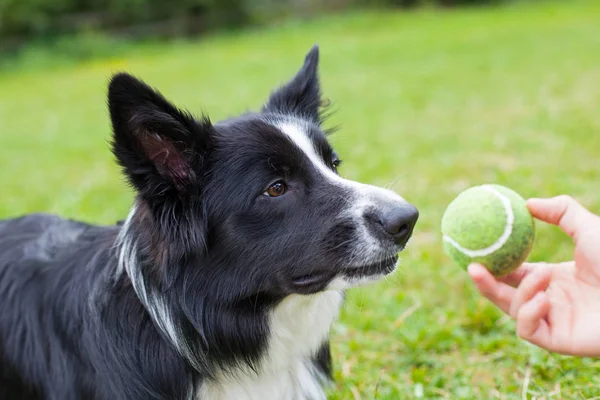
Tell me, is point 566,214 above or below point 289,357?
above

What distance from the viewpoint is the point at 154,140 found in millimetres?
2211

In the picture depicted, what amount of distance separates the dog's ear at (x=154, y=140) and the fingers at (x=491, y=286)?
1.11 metres

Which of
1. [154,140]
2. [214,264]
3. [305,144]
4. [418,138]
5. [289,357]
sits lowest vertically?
[418,138]

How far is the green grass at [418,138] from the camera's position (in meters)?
3.17

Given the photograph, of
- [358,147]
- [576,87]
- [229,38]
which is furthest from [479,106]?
[229,38]

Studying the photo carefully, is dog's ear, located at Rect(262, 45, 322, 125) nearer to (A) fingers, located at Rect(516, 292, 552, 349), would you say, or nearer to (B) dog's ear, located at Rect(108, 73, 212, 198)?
(B) dog's ear, located at Rect(108, 73, 212, 198)

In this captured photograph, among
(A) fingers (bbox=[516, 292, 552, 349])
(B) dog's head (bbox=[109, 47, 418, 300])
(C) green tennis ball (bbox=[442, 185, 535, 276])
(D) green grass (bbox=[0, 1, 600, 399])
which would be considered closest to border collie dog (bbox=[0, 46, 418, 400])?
(B) dog's head (bbox=[109, 47, 418, 300])

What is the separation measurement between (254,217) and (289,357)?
25.7 inches

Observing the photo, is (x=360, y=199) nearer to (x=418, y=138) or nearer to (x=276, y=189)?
(x=276, y=189)

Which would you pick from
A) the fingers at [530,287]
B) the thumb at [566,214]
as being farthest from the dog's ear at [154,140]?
the thumb at [566,214]

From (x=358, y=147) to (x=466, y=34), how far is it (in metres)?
9.93

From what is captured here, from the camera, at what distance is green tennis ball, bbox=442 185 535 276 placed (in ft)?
7.74

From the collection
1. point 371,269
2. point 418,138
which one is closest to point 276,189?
point 371,269

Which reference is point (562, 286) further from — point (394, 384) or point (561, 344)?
point (394, 384)
